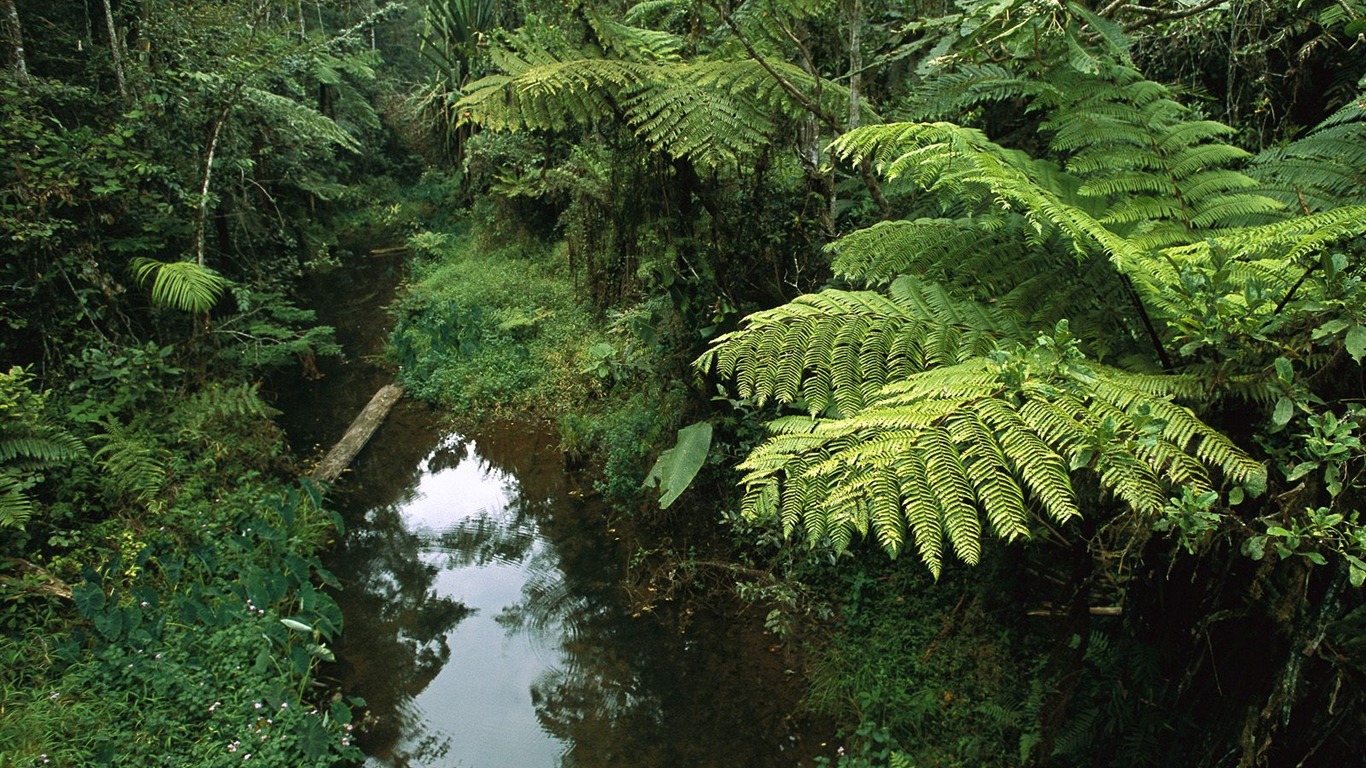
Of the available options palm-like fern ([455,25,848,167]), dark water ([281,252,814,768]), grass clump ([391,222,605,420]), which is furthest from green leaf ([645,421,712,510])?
grass clump ([391,222,605,420])

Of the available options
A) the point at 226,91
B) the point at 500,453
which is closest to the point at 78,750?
the point at 500,453

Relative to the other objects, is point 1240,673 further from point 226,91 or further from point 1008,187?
point 226,91

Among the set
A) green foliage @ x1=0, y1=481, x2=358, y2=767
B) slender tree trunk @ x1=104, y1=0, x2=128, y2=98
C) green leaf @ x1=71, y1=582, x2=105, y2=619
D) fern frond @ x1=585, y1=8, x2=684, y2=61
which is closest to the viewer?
green foliage @ x1=0, y1=481, x2=358, y2=767

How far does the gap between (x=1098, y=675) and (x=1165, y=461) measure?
1.52 meters

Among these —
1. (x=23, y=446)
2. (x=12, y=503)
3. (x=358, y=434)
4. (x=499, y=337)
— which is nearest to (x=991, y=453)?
(x=12, y=503)

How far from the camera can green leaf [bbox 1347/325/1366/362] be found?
1592 millimetres

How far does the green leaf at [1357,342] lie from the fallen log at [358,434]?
19.3 ft

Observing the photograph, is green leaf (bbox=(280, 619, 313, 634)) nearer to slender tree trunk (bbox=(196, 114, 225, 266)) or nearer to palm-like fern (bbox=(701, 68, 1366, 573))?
palm-like fern (bbox=(701, 68, 1366, 573))

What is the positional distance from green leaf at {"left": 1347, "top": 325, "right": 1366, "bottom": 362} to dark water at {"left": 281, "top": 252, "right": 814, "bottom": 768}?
265 centimetres

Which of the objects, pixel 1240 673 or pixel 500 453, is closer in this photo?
pixel 1240 673

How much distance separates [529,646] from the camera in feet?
14.1

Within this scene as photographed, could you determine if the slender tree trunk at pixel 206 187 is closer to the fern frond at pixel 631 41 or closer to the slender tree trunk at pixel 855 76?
the fern frond at pixel 631 41

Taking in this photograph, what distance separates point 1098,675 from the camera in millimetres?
2869

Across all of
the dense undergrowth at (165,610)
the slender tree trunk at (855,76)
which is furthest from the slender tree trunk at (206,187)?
the slender tree trunk at (855,76)
